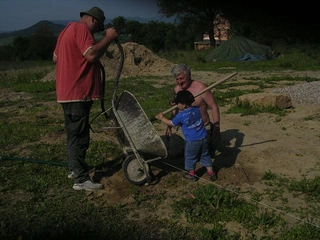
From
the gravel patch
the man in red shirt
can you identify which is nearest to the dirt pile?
the gravel patch

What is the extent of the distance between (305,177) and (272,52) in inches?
898

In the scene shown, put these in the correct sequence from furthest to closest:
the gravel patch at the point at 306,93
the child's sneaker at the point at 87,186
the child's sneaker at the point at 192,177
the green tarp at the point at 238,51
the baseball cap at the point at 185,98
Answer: the green tarp at the point at 238,51 < the gravel patch at the point at 306,93 < the child's sneaker at the point at 192,177 < the child's sneaker at the point at 87,186 < the baseball cap at the point at 185,98

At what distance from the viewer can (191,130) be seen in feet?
14.4

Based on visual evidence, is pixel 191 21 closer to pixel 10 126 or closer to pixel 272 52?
pixel 272 52

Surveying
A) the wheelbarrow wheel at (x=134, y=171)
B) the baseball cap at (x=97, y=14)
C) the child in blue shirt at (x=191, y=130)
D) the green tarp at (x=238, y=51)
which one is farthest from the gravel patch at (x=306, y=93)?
the green tarp at (x=238, y=51)

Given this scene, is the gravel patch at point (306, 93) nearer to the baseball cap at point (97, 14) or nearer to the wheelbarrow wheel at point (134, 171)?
the wheelbarrow wheel at point (134, 171)

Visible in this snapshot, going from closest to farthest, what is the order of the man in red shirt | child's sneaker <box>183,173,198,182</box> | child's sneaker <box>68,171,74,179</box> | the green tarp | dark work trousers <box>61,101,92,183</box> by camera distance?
the man in red shirt → dark work trousers <box>61,101,92,183</box> → child's sneaker <box>183,173,198,182</box> → child's sneaker <box>68,171,74,179</box> → the green tarp

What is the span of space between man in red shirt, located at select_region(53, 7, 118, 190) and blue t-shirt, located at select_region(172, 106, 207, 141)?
0.90m

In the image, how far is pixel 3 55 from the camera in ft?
194

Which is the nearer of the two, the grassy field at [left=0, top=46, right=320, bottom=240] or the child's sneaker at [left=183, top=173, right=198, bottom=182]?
the grassy field at [left=0, top=46, right=320, bottom=240]

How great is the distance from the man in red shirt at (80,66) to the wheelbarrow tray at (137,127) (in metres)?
0.34

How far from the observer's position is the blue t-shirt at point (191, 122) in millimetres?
4309

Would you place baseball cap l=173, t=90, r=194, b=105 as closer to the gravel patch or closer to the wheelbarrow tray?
the wheelbarrow tray

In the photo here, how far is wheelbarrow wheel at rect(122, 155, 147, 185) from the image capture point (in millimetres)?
4438
